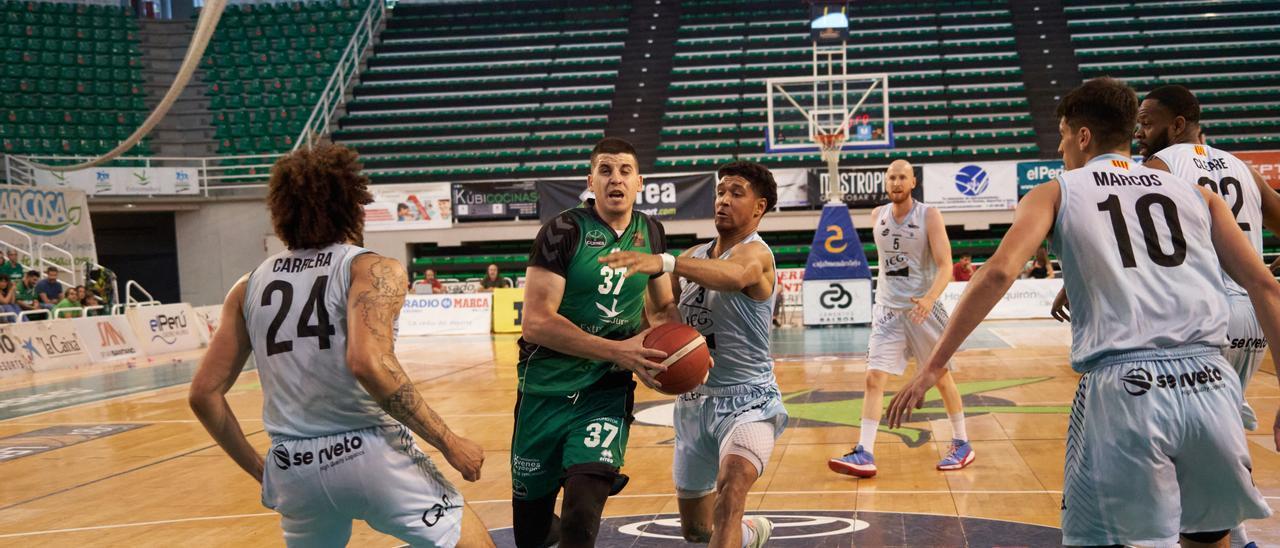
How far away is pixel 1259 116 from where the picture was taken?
24.3 m

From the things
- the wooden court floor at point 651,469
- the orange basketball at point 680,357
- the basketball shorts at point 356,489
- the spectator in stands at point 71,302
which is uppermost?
the orange basketball at point 680,357

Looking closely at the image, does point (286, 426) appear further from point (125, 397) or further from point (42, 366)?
point (42, 366)

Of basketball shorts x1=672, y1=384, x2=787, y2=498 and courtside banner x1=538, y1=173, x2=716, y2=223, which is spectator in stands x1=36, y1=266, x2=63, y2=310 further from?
basketball shorts x1=672, y1=384, x2=787, y2=498

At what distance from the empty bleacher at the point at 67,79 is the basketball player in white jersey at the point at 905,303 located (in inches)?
893

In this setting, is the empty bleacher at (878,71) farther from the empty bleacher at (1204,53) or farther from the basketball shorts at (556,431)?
the basketball shorts at (556,431)

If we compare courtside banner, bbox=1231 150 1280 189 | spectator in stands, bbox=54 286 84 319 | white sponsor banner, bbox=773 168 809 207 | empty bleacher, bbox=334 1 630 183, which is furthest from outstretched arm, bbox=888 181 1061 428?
empty bleacher, bbox=334 1 630 183

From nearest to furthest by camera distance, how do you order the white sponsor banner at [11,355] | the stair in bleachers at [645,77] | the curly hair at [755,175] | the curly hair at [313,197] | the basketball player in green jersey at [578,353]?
the curly hair at [313,197] → the basketball player in green jersey at [578,353] → the curly hair at [755,175] → the white sponsor banner at [11,355] → the stair in bleachers at [645,77]

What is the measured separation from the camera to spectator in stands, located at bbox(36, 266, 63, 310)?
1661 centimetres

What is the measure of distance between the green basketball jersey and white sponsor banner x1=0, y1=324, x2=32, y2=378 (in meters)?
13.3

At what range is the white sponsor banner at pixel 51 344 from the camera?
15047mm

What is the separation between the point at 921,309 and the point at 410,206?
18.7m

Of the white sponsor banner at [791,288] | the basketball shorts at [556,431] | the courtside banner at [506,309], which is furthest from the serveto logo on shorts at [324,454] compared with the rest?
the white sponsor banner at [791,288]

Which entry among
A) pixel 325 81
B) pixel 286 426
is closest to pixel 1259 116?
pixel 325 81

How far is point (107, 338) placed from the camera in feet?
55.2
